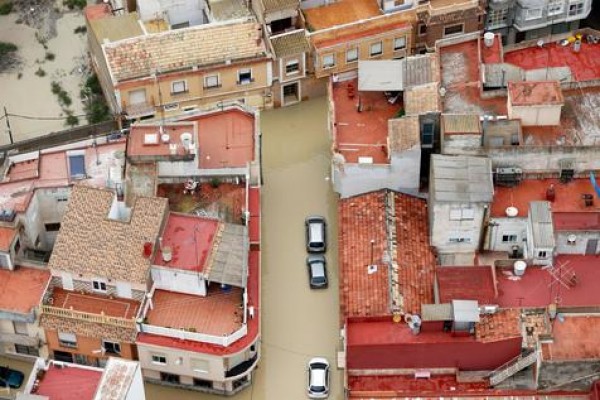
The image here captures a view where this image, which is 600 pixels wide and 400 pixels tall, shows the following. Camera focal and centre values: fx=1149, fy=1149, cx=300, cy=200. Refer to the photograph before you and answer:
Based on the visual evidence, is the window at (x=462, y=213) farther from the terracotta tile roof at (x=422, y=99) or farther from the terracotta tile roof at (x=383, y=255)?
the terracotta tile roof at (x=422, y=99)

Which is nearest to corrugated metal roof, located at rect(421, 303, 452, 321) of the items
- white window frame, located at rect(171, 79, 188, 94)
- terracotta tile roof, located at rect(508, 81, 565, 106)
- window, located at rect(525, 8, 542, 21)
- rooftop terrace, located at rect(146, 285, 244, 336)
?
rooftop terrace, located at rect(146, 285, 244, 336)

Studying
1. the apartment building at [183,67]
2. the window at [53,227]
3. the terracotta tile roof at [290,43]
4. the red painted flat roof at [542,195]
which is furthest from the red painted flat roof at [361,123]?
the window at [53,227]

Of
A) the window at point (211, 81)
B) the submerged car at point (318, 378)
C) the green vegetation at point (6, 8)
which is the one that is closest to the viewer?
the submerged car at point (318, 378)

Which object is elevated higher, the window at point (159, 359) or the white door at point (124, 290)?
the white door at point (124, 290)

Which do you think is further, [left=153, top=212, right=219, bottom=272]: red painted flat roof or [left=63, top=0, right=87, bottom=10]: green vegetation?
[left=63, top=0, right=87, bottom=10]: green vegetation

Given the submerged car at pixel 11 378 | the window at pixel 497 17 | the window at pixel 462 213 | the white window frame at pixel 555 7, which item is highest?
the white window frame at pixel 555 7

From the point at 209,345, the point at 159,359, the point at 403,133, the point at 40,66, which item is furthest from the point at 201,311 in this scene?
the point at 40,66

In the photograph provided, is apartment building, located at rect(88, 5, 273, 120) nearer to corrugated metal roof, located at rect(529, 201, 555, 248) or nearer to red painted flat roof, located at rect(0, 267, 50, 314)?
red painted flat roof, located at rect(0, 267, 50, 314)
